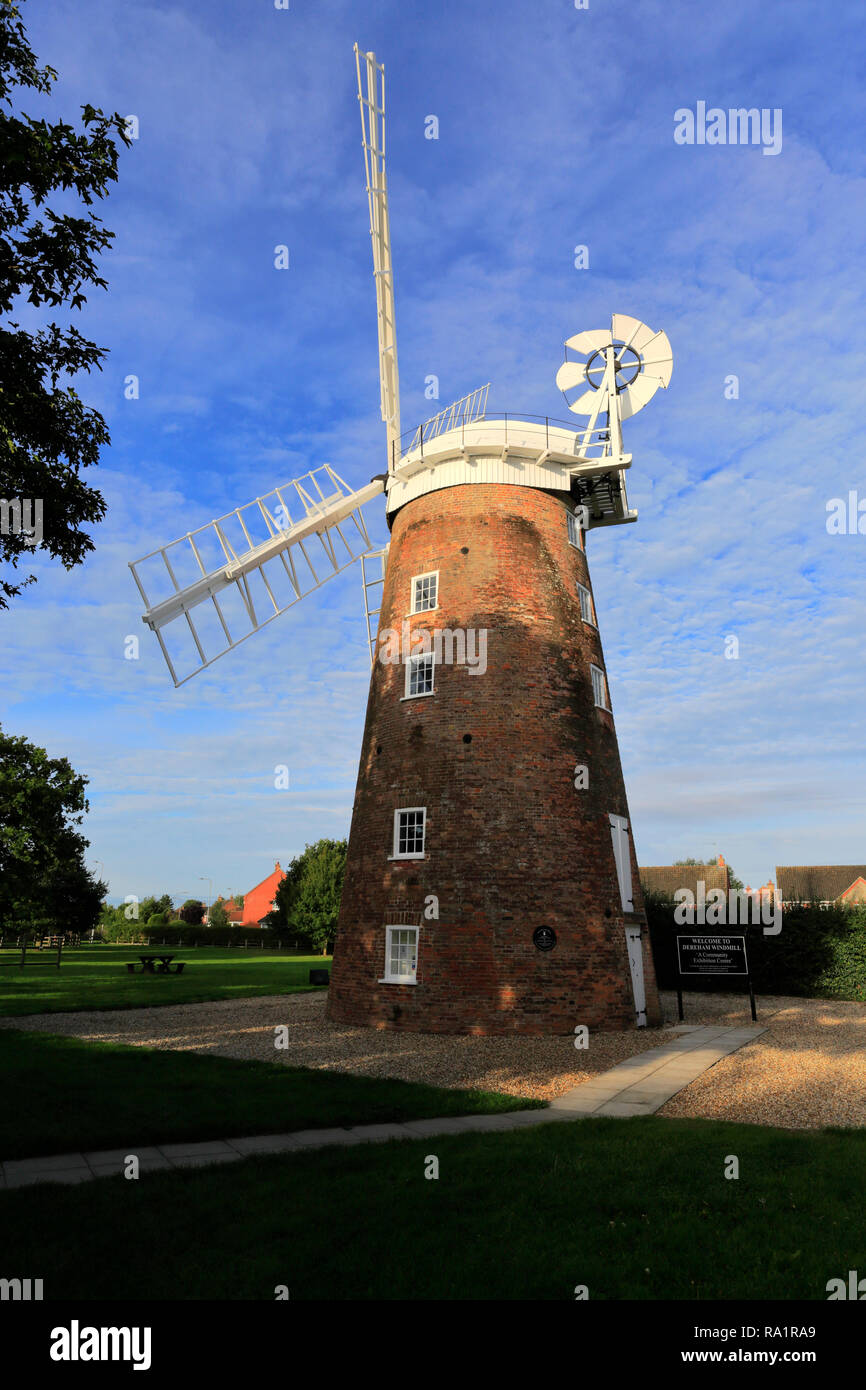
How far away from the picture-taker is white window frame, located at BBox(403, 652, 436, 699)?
19781 mm

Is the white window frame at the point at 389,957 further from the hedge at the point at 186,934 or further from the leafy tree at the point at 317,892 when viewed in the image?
the hedge at the point at 186,934

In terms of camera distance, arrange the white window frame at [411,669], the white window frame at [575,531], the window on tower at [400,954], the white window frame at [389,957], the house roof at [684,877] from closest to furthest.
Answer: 1. the white window frame at [389,957]
2. the window on tower at [400,954]
3. the white window frame at [411,669]
4. the white window frame at [575,531]
5. the house roof at [684,877]

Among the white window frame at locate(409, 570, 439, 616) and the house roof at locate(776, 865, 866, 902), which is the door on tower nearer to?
the white window frame at locate(409, 570, 439, 616)

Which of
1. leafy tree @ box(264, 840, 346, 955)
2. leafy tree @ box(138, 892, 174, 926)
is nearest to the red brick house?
leafy tree @ box(138, 892, 174, 926)

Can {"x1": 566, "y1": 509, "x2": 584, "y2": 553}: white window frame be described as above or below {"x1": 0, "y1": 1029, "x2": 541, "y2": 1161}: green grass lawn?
above

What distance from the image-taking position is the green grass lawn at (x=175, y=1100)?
9555mm

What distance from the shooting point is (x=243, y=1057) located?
15070mm

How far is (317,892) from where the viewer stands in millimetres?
58469

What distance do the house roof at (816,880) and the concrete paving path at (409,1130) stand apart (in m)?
68.9

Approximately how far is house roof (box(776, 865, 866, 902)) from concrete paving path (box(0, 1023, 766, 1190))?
68935 mm

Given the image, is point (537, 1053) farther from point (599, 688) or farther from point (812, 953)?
point (812, 953)

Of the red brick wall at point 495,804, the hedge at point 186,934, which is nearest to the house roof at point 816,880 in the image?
the hedge at point 186,934

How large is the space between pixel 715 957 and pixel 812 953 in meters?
9.05

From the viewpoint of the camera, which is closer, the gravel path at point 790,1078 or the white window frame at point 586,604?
the gravel path at point 790,1078
